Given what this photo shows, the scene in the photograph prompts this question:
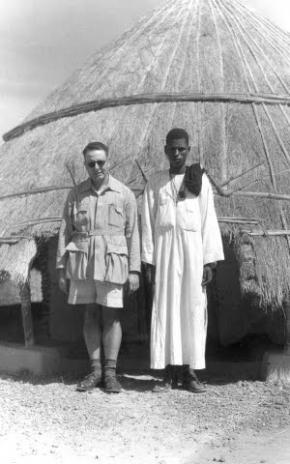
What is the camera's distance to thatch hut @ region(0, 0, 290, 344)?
554cm

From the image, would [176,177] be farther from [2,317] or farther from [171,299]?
[2,317]

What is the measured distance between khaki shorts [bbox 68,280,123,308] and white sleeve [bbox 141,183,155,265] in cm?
29

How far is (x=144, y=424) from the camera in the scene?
4559mm

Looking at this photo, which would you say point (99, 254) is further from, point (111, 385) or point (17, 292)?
point (17, 292)

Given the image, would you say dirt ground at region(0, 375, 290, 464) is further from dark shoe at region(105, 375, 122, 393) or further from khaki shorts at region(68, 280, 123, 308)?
khaki shorts at region(68, 280, 123, 308)

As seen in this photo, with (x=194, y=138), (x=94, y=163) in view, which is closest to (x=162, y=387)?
(x=94, y=163)

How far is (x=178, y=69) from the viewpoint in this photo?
22.0 ft

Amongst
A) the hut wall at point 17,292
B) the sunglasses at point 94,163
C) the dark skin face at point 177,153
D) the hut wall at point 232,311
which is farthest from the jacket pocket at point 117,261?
the hut wall at point 17,292

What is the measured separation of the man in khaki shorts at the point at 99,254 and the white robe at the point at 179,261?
0.54 feet

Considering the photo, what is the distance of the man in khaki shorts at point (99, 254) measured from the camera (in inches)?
200

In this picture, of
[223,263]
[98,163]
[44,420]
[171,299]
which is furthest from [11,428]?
[223,263]

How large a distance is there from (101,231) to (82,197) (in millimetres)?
298

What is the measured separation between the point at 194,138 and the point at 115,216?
3.95 ft

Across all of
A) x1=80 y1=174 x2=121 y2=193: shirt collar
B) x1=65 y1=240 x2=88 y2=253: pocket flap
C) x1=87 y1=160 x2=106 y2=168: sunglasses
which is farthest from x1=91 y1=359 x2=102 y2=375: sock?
x1=87 y1=160 x2=106 y2=168: sunglasses
